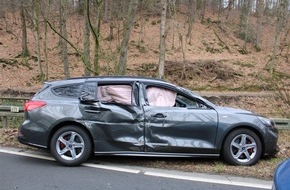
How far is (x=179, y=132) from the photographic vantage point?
250 inches

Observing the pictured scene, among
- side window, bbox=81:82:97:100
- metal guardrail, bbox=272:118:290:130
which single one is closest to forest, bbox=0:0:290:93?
metal guardrail, bbox=272:118:290:130

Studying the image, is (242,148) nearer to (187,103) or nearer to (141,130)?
(187,103)

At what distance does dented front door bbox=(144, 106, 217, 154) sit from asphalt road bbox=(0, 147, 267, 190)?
1.69ft

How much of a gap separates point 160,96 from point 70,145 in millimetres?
1872

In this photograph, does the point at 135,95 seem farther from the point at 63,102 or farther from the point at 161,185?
the point at 161,185

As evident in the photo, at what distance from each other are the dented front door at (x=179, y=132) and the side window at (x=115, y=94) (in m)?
0.44

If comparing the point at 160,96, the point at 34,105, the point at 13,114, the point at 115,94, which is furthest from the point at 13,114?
the point at 160,96

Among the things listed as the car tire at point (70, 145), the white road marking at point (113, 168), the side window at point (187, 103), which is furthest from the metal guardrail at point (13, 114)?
the side window at point (187, 103)

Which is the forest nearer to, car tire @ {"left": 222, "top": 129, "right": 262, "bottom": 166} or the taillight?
the taillight

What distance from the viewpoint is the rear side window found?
6645 millimetres

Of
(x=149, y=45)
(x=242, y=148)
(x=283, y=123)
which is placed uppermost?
(x=149, y=45)

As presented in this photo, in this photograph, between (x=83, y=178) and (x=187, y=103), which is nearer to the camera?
(x=83, y=178)

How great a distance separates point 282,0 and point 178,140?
18.7m

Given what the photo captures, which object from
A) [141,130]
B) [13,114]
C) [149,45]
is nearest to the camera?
[141,130]
